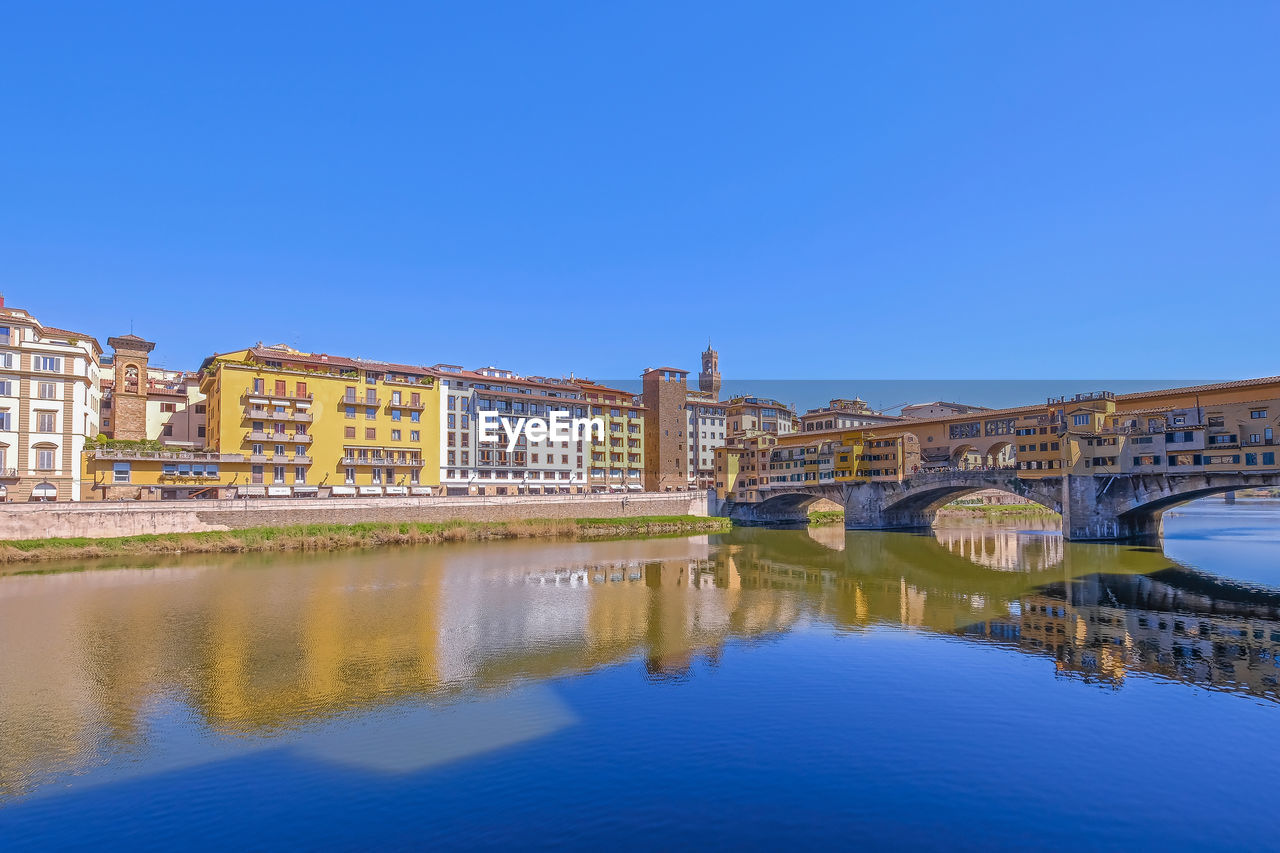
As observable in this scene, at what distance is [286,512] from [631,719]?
158ft

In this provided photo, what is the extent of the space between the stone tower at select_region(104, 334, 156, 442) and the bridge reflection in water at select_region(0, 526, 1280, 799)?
33.5 meters

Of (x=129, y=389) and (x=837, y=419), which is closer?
(x=129, y=389)

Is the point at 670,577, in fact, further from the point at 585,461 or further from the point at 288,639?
the point at 585,461

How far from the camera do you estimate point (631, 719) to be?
1606 cm

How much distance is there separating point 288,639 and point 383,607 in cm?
566

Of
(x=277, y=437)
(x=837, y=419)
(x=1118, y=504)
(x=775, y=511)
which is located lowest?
(x=775, y=511)

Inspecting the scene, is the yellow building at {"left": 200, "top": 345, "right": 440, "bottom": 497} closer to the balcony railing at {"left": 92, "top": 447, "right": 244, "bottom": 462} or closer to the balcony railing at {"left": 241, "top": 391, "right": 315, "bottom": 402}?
the balcony railing at {"left": 241, "top": 391, "right": 315, "bottom": 402}

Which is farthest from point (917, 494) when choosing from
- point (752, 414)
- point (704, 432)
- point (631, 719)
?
point (631, 719)

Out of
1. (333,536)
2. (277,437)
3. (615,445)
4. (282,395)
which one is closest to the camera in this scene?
(333,536)

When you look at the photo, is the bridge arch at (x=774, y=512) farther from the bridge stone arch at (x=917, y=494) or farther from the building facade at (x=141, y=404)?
the building facade at (x=141, y=404)

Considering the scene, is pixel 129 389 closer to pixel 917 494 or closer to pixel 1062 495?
pixel 917 494

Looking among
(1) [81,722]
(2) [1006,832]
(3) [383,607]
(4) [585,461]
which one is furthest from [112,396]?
(2) [1006,832]

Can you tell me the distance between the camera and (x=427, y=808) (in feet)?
38.7

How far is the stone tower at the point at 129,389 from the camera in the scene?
224 feet
